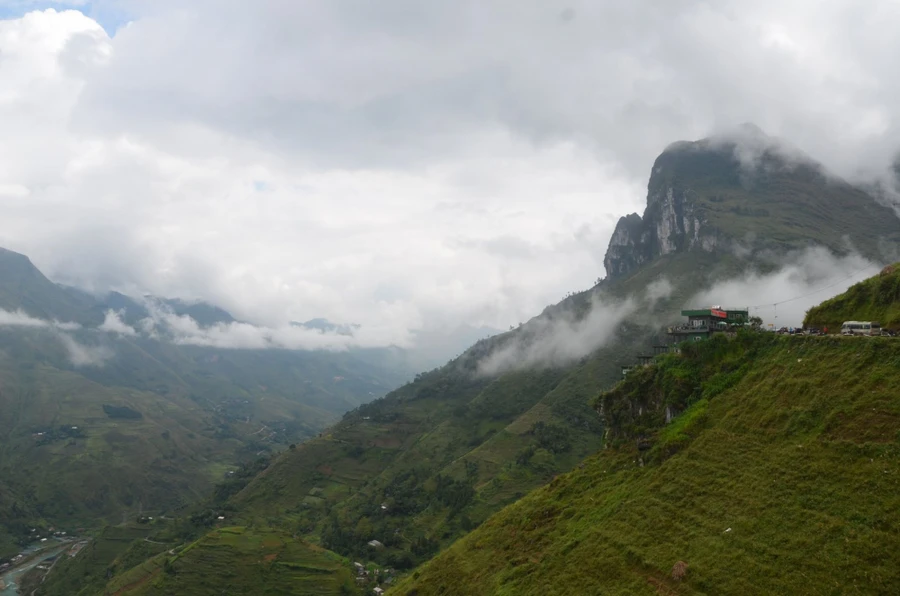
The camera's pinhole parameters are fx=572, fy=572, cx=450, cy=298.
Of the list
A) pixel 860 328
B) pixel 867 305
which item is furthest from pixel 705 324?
pixel 860 328

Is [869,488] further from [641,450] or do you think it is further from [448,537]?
[448,537]

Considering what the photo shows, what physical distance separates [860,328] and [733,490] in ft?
72.2

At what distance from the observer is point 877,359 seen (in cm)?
4178

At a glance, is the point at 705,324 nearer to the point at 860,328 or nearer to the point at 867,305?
the point at 867,305

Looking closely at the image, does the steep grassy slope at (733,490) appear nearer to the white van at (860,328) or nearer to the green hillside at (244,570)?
the white van at (860,328)

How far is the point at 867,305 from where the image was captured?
5544 cm

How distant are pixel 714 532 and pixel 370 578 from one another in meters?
108

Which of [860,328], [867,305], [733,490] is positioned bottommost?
[733,490]

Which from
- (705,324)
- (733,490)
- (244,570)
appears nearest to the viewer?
(733,490)

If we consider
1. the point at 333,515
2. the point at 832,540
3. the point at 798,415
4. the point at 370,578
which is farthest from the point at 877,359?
the point at 333,515

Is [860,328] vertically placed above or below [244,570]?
above

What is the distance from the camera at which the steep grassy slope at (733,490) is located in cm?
3294

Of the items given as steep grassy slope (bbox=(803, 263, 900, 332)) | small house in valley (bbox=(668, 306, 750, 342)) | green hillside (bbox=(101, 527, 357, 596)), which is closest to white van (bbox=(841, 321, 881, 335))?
steep grassy slope (bbox=(803, 263, 900, 332))

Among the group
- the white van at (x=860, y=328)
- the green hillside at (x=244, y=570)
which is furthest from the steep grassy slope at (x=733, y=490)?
the green hillside at (x=244, y=570)
